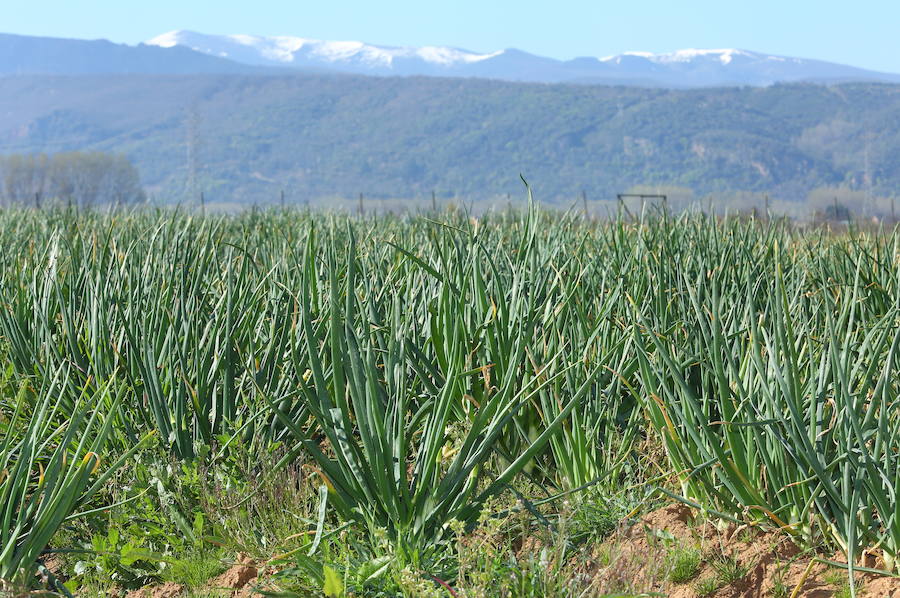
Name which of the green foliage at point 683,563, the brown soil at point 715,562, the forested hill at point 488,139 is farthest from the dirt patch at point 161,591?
the forested hill at point 488,139

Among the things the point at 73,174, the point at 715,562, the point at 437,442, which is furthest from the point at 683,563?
the point at 73,174

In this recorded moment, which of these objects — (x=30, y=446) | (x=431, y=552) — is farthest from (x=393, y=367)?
(x=30, y=446)

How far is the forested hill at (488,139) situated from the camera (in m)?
108

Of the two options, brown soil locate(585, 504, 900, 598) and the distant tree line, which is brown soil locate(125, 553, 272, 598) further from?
the distant tree line

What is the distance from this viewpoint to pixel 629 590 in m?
1.58

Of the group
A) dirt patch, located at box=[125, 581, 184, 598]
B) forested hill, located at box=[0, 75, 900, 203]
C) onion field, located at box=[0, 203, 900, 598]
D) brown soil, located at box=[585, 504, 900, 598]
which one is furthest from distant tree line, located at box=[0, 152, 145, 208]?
brown soil, located at box=[585, 504, 900, 598]

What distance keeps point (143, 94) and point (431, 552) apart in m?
158

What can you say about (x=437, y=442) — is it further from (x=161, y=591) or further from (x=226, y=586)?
(x=161, y=591)

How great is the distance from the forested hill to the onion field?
104m

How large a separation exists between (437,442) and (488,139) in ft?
400

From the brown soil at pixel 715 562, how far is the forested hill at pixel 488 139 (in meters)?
104

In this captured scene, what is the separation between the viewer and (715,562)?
5.83 feet

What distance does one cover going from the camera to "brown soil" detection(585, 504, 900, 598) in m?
1.64

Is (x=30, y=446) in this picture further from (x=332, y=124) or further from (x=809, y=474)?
(x=332, y=124)
